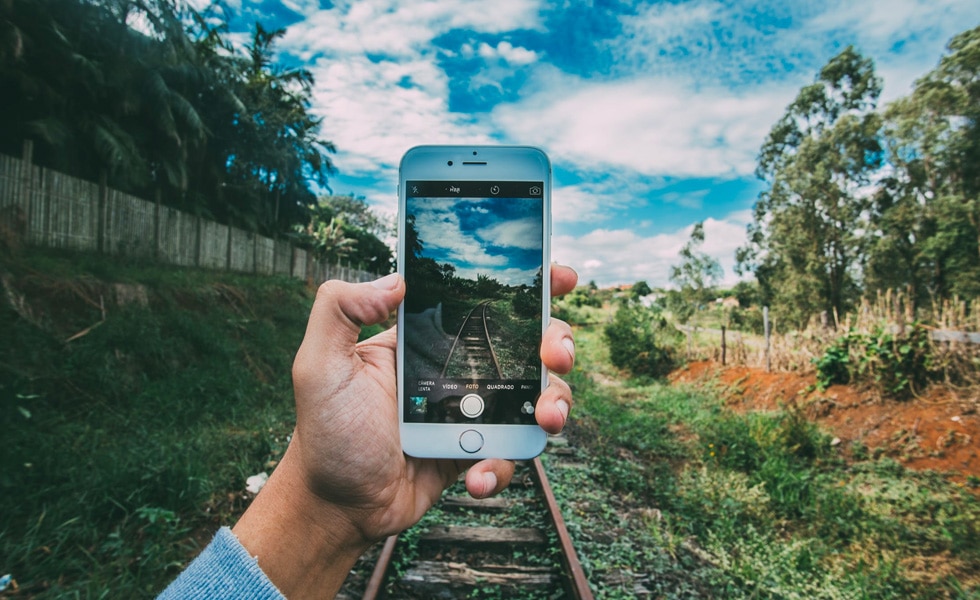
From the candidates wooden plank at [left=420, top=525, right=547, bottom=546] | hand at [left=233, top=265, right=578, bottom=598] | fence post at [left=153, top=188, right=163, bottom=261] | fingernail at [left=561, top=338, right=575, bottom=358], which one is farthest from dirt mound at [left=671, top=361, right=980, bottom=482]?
fence post at [left=153, top=188, right=163, bottom=261]

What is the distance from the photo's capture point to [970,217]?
19.7 m

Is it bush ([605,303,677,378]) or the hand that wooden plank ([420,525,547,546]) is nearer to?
the hand

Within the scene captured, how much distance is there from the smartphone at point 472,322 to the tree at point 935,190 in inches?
915

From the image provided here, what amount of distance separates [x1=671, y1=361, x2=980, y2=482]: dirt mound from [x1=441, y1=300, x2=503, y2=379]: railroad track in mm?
6339

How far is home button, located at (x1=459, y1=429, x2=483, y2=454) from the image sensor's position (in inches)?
70.1

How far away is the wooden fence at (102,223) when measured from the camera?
9023 mm

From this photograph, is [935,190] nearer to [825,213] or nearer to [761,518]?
[825,213]

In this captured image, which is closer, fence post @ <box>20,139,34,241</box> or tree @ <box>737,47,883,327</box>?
fence post @ <box>20,139,34,241</box>

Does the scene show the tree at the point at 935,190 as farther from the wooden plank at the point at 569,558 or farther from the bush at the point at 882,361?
the wooden plank at the point at 569,558

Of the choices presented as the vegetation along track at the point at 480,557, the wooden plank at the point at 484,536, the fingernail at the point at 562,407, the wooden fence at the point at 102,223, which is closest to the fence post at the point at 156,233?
the wooden fence at the point at 102,223

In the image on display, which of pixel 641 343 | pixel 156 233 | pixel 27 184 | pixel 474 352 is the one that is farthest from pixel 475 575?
pixel 156 233

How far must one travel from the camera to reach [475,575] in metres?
3.26

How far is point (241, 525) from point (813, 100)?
132ft

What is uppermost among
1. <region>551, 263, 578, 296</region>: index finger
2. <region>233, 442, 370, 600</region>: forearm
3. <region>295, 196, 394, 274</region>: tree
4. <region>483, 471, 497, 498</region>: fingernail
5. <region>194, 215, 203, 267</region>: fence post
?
<region>295, 196, 394, 274</region>: tree
